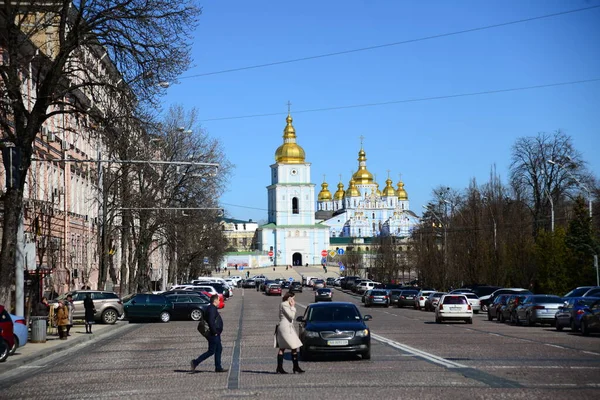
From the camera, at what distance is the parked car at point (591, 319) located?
104ft

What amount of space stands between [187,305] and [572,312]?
20236mm

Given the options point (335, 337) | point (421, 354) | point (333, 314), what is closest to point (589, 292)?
point (421, 354)

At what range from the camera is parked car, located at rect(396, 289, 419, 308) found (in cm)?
6769

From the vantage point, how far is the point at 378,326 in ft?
129

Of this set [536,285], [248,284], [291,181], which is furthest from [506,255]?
[291,181]

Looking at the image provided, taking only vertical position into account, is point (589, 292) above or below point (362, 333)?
above

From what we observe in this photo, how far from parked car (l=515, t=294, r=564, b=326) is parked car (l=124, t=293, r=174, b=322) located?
16991 mm

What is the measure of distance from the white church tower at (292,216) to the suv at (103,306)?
5759 inches

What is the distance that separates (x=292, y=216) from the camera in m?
194

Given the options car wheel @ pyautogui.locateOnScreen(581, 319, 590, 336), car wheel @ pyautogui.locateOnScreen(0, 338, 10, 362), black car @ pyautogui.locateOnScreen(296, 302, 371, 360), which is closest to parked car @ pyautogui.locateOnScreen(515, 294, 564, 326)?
car wheel @ pyautogui.locateOnScreen(581, 319, 590, 336)

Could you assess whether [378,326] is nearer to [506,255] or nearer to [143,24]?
[143,24]

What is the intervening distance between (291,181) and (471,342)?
163m

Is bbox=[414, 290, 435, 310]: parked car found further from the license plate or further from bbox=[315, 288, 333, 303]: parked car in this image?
the license plate

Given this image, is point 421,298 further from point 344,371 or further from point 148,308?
point 344,371
